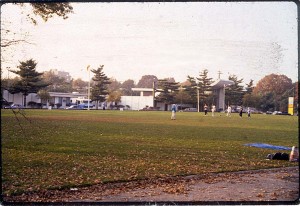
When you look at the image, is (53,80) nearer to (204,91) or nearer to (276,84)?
(276,84)

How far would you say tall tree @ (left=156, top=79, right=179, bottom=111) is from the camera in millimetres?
36562

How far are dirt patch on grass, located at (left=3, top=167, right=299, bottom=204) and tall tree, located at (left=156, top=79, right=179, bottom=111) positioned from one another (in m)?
26.7

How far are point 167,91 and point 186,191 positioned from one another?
110 ft

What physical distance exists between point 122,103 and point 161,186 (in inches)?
1908

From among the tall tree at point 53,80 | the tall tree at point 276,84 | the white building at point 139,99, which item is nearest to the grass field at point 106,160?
the tall tree at point 276,84

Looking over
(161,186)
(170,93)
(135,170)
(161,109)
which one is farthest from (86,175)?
(161,109)

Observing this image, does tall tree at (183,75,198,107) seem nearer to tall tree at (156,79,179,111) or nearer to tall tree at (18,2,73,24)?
tall tree at (156,79,179,111)

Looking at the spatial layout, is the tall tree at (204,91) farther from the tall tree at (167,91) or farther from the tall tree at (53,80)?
the tall tree at (53,80)

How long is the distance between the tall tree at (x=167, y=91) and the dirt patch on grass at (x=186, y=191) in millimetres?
26707

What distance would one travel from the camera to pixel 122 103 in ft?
182

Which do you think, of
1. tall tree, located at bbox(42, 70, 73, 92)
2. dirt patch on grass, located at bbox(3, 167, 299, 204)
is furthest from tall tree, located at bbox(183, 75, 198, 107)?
dirt patch on grass, located at bbox(3, 167, 299, 204)

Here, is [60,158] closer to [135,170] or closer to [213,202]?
[135,170]

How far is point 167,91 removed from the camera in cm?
4000

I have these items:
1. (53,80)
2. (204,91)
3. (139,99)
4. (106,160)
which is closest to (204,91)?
(204,91)
